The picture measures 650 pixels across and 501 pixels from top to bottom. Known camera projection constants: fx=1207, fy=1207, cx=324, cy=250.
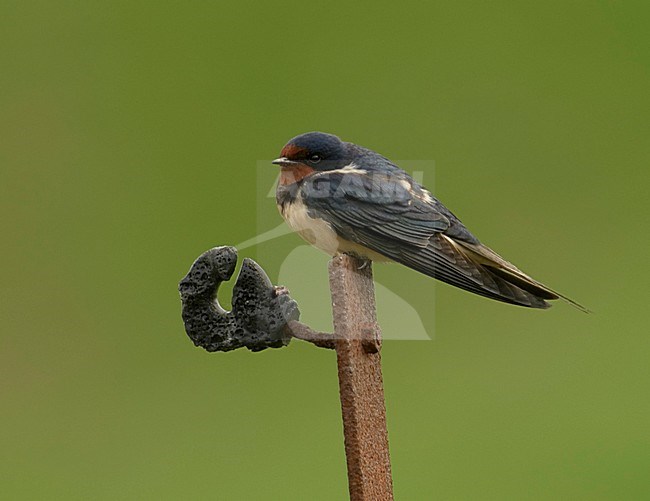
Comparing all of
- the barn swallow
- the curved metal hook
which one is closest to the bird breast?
the barn swallow

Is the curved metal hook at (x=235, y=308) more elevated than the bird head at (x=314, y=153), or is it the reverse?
the bird head at (x=314, y=153)

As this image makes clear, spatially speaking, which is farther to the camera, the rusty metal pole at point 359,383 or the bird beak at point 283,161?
the bird beak at point 283,161

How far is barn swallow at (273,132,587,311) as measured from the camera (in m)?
1.60

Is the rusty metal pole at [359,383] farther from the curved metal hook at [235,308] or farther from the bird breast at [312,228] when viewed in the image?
the bird breast at [312,228]

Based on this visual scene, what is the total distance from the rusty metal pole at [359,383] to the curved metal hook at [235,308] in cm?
8

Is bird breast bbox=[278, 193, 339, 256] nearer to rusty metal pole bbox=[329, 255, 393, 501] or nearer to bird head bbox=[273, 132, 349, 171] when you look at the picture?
bird head bbox=[273, 132, 349, 171]

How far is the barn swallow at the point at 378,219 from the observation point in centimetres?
160

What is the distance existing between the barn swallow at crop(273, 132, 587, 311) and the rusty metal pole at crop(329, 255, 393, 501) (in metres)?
0.16

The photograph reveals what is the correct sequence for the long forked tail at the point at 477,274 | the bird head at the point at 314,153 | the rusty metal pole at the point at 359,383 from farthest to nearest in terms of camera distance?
the bird head at the point at 314,153
the long forked tail at the point at 477,274
the rusty metal pole at the point at 359,383

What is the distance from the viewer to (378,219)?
5.38 feet

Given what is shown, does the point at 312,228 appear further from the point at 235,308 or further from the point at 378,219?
the point at 235,308

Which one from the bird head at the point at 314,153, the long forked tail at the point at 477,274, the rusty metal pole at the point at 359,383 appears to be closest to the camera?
the rusty metal pole at the point at 359,383

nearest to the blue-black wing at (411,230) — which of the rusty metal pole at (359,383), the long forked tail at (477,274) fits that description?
the long forked tail at (477,274)

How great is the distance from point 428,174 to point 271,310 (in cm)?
51
